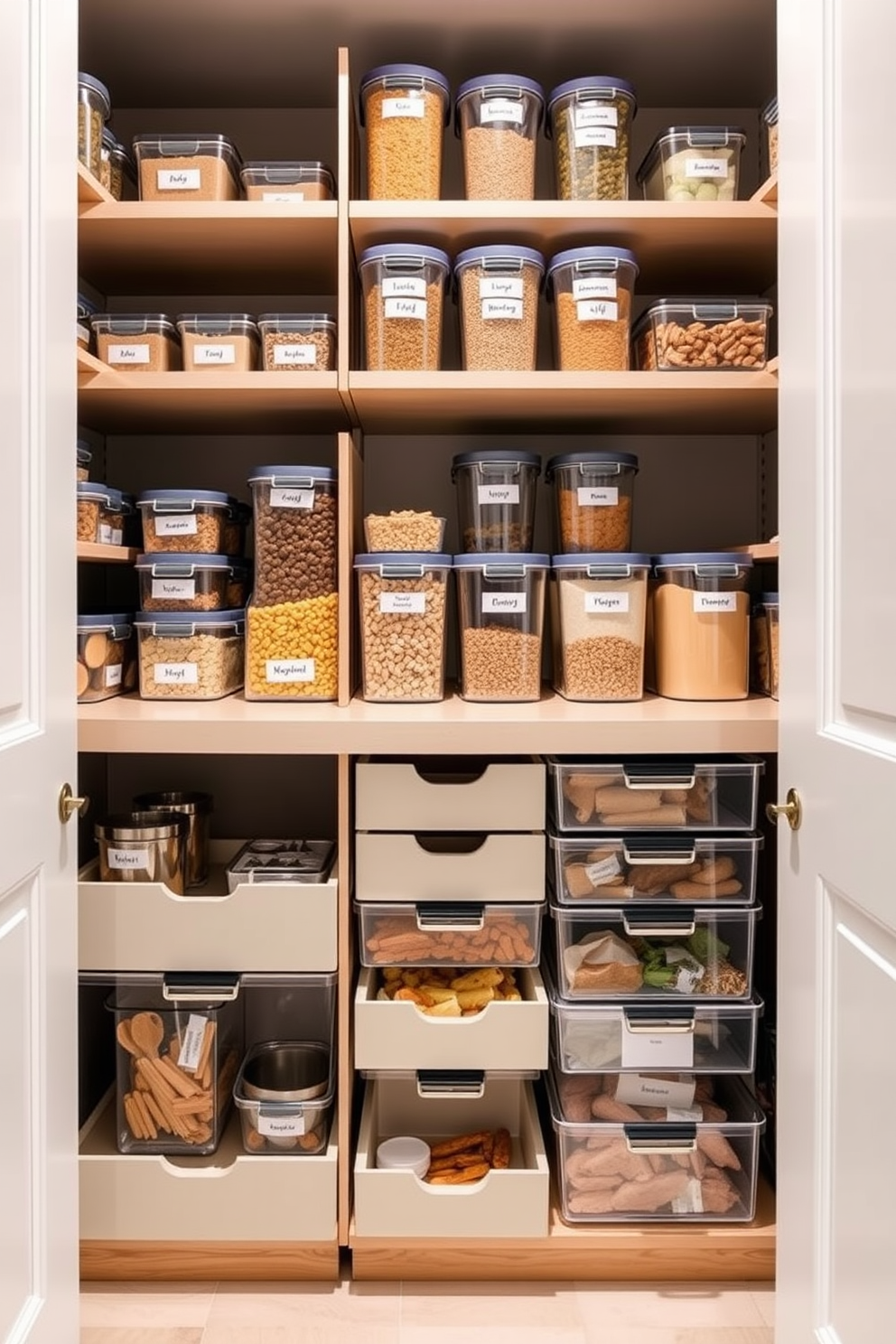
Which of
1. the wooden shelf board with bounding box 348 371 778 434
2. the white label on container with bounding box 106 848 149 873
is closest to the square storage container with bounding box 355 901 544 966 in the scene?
the white label on container with bounding box 106 848 149 873

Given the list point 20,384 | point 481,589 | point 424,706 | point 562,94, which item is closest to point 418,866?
point 424,706

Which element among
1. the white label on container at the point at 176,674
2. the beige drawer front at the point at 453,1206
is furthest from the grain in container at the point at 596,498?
the beige drawer front at the point at 453,1206

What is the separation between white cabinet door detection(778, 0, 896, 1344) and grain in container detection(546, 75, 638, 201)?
402 mm

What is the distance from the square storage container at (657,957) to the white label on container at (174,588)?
2.67 feet

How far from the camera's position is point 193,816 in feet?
6.10

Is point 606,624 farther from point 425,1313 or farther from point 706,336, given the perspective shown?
point 425,1313

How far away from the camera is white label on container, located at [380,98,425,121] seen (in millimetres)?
1697

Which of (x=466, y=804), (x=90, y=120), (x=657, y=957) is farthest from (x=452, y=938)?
(x=90, y=120)

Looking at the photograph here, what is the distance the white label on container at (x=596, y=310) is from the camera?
1.73m

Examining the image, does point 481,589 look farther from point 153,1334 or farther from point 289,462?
point 153,1334

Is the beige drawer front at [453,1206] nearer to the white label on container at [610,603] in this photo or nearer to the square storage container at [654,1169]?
the square storage container at [654,1169]

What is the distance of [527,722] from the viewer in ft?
5.12

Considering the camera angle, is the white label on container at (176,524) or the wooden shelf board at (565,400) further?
the white label on container at (176,524)

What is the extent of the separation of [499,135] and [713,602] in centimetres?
86
